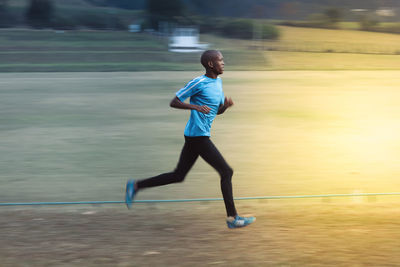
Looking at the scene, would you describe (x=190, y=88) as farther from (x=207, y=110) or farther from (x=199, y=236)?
(x=199, y=236)

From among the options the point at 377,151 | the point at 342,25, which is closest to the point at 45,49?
the point at 342,25

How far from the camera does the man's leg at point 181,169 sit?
5.41 metres

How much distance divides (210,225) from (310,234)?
3.01 feet

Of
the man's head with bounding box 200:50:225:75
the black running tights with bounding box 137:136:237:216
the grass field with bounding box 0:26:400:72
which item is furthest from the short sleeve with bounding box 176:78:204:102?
the grass field with bounding box 0:26:400:72

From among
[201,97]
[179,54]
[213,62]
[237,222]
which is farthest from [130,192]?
[179,54]

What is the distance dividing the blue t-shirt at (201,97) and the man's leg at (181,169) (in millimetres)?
174

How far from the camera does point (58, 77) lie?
2395 cm

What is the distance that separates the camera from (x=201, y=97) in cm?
518

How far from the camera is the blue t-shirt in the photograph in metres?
5.15

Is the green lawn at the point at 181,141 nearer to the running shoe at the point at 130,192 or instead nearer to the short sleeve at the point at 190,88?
the running shoe at the point at 130,192

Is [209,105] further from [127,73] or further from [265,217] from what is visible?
[127,73]

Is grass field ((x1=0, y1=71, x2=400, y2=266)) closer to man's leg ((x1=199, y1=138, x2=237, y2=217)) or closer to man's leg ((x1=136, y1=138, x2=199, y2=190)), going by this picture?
man's leg ((x1=199, y1=138, x2=237, y2=217))

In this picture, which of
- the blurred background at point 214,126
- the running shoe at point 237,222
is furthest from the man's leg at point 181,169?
the blurred background at point 214,126

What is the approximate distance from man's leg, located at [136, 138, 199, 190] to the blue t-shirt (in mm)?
174
